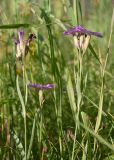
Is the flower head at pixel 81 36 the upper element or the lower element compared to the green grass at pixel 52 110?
upper

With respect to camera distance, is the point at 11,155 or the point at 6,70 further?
the point at 6,70

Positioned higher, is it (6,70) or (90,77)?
(6,70)

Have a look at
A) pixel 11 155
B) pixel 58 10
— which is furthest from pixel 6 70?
pixel 58 10

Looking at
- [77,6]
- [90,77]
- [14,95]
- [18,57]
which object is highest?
[77,6]

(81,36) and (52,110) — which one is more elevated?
(81,36)

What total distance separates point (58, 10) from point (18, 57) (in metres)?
2.86

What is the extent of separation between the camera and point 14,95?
1504mm

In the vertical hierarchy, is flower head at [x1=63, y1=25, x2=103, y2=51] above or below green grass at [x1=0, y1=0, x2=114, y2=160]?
above

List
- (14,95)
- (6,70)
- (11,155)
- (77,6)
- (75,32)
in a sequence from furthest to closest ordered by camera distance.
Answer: (6,70) → (14,95) → (11,155) → (77,6) → (75,32)

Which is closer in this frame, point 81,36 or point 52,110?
point 81,36

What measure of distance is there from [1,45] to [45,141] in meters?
0.87

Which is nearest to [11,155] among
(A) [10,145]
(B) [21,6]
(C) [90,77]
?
(A) [10,145]

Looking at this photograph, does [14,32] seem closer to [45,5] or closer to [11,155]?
[45,5]

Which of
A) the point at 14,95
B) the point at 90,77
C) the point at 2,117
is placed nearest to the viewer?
the point at 2,117
